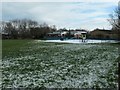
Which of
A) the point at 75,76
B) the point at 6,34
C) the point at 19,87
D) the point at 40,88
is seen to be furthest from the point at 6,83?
the point at 6,34

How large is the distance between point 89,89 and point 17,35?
9890 centimetres

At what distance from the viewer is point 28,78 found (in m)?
9.45

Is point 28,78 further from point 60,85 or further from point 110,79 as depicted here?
point 110,79

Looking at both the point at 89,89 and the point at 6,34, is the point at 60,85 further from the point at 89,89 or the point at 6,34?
the point at 6,34

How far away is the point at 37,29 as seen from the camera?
106 metres

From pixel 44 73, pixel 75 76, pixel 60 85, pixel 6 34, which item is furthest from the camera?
pixel 6 34

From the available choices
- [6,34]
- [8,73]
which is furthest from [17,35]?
[8,73]

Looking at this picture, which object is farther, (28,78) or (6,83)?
(28,78)

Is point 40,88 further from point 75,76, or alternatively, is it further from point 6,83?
point 75,76

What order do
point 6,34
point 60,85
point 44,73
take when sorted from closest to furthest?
point 60,85, point 44,73, point 6,34

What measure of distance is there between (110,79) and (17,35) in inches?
3847

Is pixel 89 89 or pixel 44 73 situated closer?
pixel 89 89

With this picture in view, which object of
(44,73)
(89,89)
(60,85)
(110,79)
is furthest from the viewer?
(44,73)

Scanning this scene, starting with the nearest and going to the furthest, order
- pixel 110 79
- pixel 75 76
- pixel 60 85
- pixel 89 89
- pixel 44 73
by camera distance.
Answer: pixel 89 89, pixel 60 85, pixel 110 79, pixel 75 76, pixel 44 73
